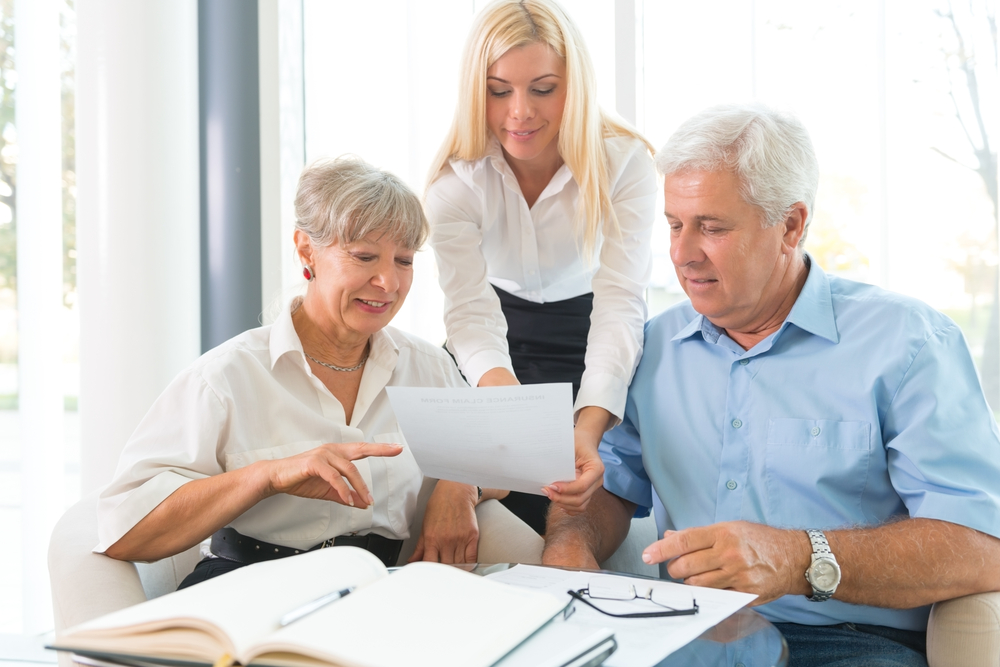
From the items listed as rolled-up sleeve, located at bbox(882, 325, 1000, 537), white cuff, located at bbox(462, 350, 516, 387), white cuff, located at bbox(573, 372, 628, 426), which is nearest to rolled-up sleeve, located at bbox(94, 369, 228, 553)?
white cuff, located at bbox(462, 350, 516, 387)

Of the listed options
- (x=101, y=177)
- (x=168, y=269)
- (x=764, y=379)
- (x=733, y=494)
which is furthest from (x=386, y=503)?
(x=101, y=177)

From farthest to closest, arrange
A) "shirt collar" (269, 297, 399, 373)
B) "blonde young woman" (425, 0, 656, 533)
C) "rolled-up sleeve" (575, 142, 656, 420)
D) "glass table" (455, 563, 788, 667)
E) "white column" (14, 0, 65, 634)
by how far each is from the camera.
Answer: "white column" (14, 0, 65, 634)
"blonde young woman" (425, 0, 656, 533)
"rolled-up sleeve" (575, 142, 656, 420)
"shirt collar" (269, 297, 399, 373)
"glass table" (455, 563, 788, 667)

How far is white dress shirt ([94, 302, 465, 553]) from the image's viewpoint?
1.54 meters

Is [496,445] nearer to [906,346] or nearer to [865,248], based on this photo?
[906,346]

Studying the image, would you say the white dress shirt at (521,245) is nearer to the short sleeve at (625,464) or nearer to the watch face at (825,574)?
the short sleeve at (625,464)

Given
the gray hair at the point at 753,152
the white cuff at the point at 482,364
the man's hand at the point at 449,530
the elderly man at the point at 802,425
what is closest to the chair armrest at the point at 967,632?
the elderly man at the point at 802,425

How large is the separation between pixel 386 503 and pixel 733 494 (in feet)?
2.48

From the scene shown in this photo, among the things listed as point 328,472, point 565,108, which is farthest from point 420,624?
point 565,108

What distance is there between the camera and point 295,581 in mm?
1024

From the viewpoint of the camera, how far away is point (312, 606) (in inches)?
37.3

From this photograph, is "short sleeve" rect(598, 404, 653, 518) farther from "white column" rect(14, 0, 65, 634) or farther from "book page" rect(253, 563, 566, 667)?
"white column" rect(14, 0, 65, 634)

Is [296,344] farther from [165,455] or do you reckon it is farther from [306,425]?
[165,455]

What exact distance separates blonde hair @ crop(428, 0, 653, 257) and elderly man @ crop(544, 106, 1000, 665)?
0.47m

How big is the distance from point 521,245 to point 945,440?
1312 millimetres
